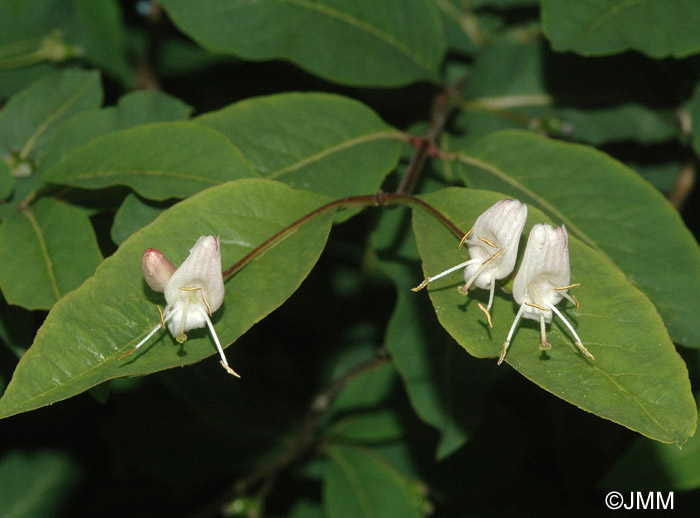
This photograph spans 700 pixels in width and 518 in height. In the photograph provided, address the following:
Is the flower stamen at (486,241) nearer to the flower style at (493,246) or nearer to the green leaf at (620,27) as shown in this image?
the flower style at (493,246)

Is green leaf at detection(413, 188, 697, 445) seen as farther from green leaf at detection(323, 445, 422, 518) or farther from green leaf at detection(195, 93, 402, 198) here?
green leaf at detection(323, 445, 422, 518)

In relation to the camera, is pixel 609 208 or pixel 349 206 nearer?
pixel 349 206

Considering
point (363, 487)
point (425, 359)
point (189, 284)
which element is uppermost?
point (189, 284)

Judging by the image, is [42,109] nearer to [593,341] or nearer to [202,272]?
[202,272]

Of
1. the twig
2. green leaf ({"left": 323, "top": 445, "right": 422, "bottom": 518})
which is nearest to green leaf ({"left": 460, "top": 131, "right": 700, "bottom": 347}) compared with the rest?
the twig

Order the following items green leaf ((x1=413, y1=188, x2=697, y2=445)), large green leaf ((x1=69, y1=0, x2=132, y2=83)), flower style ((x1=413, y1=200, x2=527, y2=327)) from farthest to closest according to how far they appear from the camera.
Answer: large green leaf ((x1=69, y1=0, x2=132, y2=83))
flower style ((x1=413, y1=200, x2=527, y2=327))
green leaf ((x1=413, y1=188, x2=697, y2=445))

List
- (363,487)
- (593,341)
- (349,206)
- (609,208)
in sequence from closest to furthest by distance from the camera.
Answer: (593,341) < (349,206) < (609,208) < (363,487)

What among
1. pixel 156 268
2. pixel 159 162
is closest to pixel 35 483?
pixel 159 162

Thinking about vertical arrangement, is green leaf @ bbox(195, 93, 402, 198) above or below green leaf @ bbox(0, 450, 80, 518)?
above
